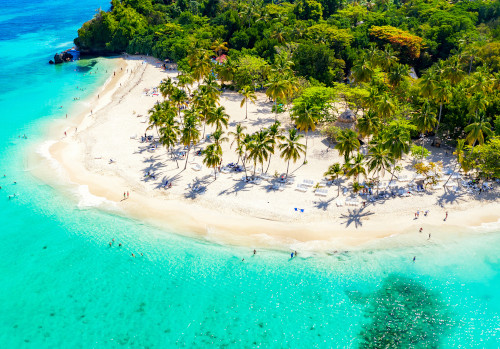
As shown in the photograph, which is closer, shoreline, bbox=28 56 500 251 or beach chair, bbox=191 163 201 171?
shoreline, bbox=28 56 500 251

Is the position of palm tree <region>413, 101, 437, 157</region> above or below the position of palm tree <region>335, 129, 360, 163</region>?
above

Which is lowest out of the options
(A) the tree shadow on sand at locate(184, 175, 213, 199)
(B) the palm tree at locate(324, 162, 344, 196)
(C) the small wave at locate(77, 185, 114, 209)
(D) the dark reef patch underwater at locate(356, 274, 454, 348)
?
(D) the dark reef patch underwater at locate(356, 274, 454, 348)

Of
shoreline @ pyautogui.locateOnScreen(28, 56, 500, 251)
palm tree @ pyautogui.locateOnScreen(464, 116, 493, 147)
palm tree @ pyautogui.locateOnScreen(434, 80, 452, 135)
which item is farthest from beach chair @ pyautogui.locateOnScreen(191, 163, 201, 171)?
palm tree @ pyautogui.locateOnScreen(464, 116, 493, 147)

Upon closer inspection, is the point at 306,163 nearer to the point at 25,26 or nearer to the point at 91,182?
the point at 91,182

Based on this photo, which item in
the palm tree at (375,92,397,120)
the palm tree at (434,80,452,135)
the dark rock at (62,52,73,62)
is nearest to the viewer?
the palm tree at (434,80,452,135)

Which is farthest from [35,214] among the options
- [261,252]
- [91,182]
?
[261,252]

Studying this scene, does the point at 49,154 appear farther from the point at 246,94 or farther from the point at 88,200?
the point at 246,94

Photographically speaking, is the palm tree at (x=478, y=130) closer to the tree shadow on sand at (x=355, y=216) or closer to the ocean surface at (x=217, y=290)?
the ocean surface at (x=217, y=290)

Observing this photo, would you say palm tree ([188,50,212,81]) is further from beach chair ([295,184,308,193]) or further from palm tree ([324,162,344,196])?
palm tree ([324,162,344,196])
